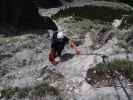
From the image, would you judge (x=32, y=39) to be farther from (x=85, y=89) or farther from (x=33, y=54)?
(x=85, y=89)

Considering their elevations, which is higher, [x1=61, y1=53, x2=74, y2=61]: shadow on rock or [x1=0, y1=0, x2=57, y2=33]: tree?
[x1=61, y1=53, x2=74, y2=61]: shadow on rock

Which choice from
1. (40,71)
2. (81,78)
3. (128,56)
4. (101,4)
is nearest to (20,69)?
(40,71)

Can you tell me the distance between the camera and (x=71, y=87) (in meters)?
10.5

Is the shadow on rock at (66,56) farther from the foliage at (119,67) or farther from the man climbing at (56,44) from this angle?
the foliage at (119,67)

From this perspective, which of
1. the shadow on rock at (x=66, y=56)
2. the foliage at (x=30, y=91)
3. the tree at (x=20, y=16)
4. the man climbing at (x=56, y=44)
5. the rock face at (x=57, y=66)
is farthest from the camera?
the tree at (x=20, y=16)

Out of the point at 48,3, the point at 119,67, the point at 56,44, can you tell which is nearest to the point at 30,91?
the point at 56,44

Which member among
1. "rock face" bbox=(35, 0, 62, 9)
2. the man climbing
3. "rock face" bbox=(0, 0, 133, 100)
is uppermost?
the man climbing

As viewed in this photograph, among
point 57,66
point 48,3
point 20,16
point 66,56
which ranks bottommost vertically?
point 48,3

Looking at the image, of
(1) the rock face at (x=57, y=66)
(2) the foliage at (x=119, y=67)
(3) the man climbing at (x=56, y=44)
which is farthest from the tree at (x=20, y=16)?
A: (2) the foliage at (x=119, y=67)

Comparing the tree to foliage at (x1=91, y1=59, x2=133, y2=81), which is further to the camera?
the tree

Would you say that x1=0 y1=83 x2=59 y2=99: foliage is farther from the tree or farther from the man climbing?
the tree

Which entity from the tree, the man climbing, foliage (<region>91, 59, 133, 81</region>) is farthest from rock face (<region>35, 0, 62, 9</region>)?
foliage (<region>91, 59, 133, 81</region>)

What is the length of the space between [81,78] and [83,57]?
146cm

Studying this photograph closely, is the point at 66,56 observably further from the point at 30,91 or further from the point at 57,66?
the point at 30,91
